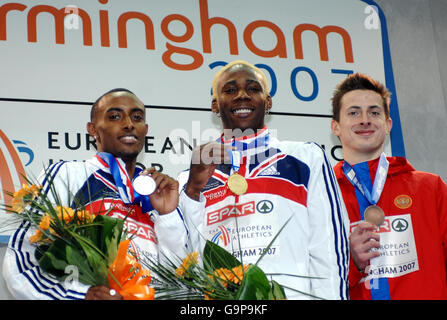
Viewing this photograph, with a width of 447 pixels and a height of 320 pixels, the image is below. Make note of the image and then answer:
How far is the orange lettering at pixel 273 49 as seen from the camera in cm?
398

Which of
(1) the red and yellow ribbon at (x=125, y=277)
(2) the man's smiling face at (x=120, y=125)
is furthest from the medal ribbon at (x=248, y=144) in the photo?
(1) the red and yellow ribbon at (x=125, y=277)

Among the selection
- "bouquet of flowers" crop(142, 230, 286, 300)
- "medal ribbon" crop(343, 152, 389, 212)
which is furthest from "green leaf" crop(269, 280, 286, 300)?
"medal ribbon" crop(343, 152, 389, 212)

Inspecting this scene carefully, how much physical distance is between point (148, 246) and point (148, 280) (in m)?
0.88

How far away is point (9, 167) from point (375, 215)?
1.86 metres

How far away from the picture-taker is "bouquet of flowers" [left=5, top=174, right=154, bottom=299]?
166cm

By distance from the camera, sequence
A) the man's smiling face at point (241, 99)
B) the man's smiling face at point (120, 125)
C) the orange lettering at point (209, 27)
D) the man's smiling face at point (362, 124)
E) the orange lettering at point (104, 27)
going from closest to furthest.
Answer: the man's smiling face at point (241, 99), the man's smiling face at point (120, 125), the man's smiling face at point (362, 124), the orange lettering at point (104, 27), the orange lettering at point (209, 27)

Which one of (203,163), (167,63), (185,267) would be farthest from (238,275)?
(167,63)

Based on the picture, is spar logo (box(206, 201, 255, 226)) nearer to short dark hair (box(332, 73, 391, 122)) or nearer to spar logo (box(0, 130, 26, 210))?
short dark hair (box(332, 73, 391, 122))

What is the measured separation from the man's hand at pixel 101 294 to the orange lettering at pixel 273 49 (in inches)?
99.9

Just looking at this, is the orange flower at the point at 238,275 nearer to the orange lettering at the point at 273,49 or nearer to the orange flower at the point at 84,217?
the orange flower at the point at 84,217

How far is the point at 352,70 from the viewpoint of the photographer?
4051 mm

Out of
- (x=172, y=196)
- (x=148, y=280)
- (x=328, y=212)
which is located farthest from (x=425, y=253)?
(x=148, y=280)

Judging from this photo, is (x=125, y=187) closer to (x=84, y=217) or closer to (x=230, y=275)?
(x=84, y=217)
